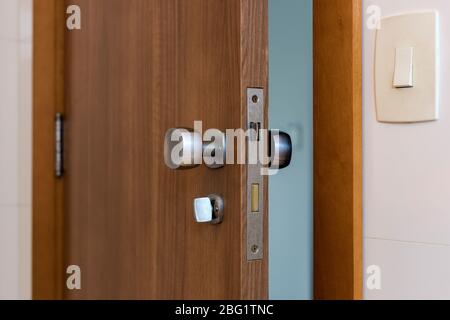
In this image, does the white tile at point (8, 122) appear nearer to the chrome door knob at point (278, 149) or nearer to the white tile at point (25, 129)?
the white tile at point (25, 129)

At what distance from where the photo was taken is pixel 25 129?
3.55 ft

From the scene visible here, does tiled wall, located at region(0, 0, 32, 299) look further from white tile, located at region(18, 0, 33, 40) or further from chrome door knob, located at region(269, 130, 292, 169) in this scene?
chrome door knob, located at region(269, 130, 292, 169)

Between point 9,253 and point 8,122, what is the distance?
25cm

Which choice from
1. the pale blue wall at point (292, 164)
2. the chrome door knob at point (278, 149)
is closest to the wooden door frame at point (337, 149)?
the chrome door knob at point (278, 149)

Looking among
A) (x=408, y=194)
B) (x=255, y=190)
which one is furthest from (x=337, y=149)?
(x=255, y=190)

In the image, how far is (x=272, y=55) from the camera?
4.36 ft

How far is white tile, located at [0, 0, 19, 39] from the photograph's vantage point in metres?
1.06

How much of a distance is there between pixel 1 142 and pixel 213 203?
2.07 ft

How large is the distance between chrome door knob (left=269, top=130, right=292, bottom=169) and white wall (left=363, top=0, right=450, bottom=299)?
7.7 inches

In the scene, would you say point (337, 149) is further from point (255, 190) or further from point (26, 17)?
point (26, 17)

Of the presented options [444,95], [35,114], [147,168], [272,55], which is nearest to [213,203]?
[147,168]
